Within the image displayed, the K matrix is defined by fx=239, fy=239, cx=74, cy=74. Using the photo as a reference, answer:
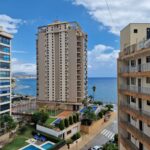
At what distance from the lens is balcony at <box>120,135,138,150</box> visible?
1617cm

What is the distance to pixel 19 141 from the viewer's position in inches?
1348

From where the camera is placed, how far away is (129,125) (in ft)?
56.1

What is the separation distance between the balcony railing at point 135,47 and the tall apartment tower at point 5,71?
25.7 meters

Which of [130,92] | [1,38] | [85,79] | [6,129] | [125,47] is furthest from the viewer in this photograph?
[85,79]

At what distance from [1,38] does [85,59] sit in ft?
98.2

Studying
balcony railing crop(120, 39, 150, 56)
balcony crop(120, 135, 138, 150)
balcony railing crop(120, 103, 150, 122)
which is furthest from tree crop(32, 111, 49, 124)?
balcony railing crop(120, 39, 150, 56)

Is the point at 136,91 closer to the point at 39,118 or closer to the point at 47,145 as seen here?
the point at 47,145

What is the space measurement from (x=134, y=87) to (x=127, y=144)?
167 inches

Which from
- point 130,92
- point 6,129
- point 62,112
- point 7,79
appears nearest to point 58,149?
point 6,129

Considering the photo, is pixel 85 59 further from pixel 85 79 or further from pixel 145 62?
pixel 145 62

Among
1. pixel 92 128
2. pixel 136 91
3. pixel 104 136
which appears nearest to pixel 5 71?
pixel 92 128

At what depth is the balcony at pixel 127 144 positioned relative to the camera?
1617 centimetres

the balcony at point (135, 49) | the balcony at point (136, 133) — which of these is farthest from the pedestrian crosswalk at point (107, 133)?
the balcony at point (135, 49)

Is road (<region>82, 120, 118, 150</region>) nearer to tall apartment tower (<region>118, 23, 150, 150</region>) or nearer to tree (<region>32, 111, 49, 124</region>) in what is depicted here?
tree (<region>32, 111, 49, 124</region>)
